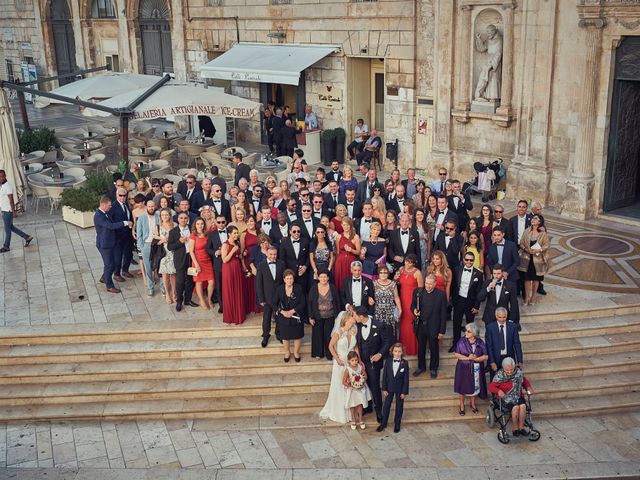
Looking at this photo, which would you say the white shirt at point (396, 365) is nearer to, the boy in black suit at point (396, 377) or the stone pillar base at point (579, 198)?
the boy in black suit at point (396, 377)

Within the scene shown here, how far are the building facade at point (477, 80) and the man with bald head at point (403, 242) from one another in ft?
21.6

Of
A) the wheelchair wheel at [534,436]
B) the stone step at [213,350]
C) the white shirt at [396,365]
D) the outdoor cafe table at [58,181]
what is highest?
the outdoor cafe table at [58,181]

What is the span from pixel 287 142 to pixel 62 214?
685cm

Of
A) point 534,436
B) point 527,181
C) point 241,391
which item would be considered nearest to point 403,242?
point 241,391

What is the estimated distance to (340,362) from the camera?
10.7m

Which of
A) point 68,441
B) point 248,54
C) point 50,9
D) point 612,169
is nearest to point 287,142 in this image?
point 248,54

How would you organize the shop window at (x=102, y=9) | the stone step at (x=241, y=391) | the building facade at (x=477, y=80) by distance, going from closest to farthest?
the stone step at (x=241, y=391) → the building facade at (x=477, y=80) → the shop window at (x=102, y=9)

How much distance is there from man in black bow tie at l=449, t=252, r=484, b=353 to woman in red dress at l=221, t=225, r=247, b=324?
3394 millimetres

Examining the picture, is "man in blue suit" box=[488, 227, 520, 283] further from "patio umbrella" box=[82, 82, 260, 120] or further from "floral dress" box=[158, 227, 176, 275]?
"patio umbrella" box=[82, 82, 260, 120]

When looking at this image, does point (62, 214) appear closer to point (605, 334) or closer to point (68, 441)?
point (68, 441)

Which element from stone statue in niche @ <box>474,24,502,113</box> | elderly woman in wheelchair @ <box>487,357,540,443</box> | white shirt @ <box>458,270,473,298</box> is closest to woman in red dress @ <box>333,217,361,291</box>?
white shirt @ <box>458,270,473,298</box>

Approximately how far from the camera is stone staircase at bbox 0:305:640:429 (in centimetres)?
1162

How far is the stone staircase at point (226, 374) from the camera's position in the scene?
38.1 ft

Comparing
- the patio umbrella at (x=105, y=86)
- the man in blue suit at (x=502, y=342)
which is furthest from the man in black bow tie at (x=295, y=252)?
the patio umbrella at (x=105, y=86)
